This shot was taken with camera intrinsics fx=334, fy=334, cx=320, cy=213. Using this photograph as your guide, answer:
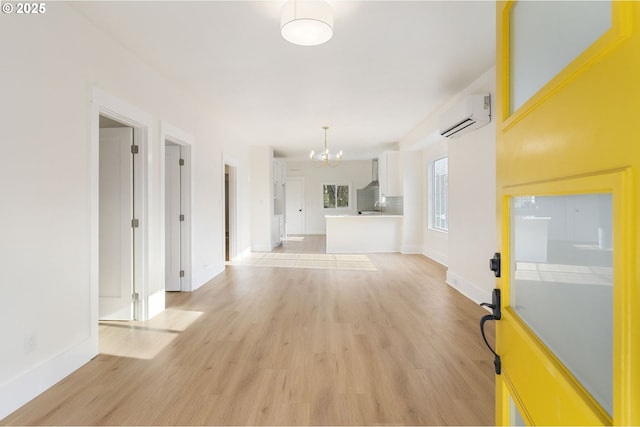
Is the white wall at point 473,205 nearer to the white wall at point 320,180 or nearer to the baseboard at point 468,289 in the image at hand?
the baseboard at point 468,289

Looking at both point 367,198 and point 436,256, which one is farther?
point 367,198

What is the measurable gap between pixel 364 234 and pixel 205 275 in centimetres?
410

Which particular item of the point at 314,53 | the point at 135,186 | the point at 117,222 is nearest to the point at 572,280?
the point at 314,53

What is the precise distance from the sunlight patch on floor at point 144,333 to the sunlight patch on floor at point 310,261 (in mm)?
2871

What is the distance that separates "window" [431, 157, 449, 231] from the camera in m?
6.68

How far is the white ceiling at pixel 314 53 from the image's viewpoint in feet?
8.13

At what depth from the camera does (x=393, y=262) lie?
21.8 ft

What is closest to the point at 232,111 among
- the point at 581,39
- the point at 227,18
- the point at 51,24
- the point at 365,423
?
the point at 227,18

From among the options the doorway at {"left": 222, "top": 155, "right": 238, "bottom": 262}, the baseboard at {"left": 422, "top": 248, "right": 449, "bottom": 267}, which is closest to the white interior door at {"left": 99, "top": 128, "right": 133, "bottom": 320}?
the doorway at {"left": 222, "top": 155, "right": 238, "bottom": 262}

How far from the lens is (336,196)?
12.3m

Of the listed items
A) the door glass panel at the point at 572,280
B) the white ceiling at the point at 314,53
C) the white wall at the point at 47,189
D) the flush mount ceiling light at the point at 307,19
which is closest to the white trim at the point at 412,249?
the white ceiling at the point at 314,53

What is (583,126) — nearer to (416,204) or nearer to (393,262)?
(393,262)

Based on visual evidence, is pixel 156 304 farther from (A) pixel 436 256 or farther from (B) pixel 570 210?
(A) pixel 436 256

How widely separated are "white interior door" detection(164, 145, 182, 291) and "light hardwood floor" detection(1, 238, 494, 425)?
482mm
